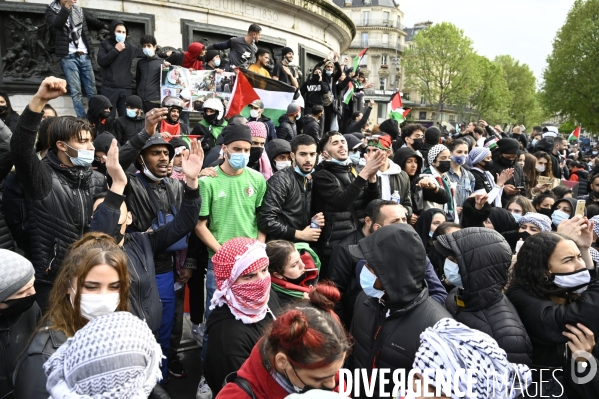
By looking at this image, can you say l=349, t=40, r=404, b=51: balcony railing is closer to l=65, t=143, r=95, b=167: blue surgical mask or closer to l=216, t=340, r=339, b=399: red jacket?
l=65, t=143, r=95, b=167: blue surgical mask

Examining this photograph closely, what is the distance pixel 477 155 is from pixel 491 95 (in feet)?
218

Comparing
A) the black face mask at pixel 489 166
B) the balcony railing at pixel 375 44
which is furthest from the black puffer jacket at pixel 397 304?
the balcony railing at pixel 375 44

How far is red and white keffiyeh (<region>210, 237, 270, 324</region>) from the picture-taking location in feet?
9.50

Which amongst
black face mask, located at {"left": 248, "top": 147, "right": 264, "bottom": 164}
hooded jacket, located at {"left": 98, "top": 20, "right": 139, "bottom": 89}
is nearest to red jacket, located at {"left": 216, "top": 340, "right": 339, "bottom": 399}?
black face mask, located at {"left": 248, "top": 147, "right": 264, "bottom": 164}

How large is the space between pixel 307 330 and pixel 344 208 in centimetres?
286

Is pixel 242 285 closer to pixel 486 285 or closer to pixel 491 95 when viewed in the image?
pixel 486 285

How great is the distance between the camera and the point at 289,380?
215 centimetres

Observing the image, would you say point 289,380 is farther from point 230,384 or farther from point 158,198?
point 158,198

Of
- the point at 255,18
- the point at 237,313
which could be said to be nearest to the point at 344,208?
the point at 237,313

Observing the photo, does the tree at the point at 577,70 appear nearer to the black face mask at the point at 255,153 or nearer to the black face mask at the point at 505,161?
the black face mask at the point at 505,161

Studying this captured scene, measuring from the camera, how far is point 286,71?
33.2 ft

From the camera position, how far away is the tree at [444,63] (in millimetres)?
64562

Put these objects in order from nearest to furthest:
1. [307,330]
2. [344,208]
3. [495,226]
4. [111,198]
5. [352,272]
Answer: [307,330], [111,198], [352,272], [344,208], [495,226]

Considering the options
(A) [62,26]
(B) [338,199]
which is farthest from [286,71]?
(B) [338,199]
